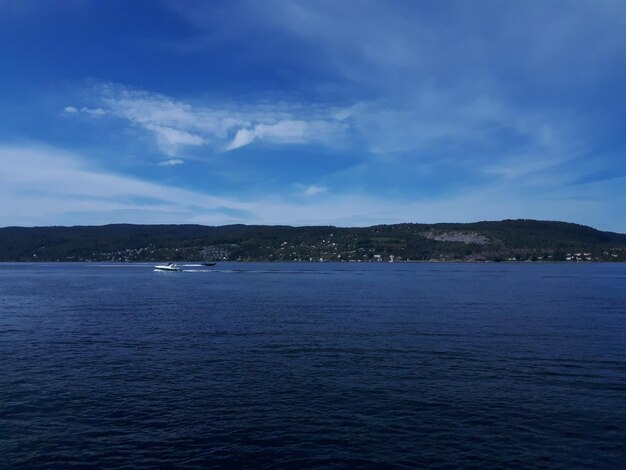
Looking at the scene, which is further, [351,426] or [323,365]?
[323,365]

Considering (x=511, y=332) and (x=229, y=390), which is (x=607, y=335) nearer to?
(x=511, y=332)

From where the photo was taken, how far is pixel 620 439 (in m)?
21.2

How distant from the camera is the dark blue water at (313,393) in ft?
66.0

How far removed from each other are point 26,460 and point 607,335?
4508cm

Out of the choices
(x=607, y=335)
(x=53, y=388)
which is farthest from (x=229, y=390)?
(x=607, y=335)

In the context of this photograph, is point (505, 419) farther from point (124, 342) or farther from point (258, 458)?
point (124, 342)

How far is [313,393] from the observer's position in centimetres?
2731

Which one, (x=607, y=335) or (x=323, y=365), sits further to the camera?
(x=607, y=335)

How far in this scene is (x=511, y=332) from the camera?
4641 centimetres

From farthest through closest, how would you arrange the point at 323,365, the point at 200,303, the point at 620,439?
the point at 200,303, the point at 323,365, the point at 620,439

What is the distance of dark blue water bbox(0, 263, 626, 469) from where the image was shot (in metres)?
20.1

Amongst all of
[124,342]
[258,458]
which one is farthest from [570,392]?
[124,342]

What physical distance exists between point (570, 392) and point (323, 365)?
14.4 m

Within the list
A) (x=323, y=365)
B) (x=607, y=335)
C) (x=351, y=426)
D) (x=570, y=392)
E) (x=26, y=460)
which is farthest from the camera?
(x=607, y=335)
